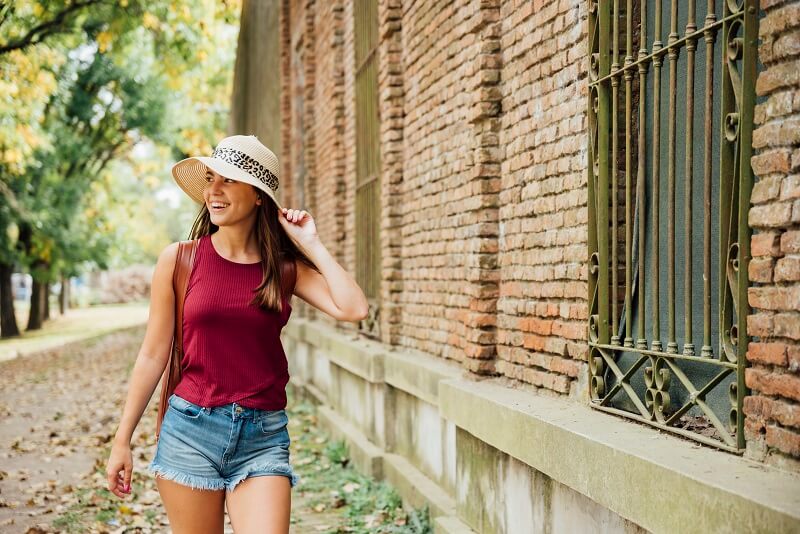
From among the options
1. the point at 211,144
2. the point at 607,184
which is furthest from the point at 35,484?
the point at 211,144

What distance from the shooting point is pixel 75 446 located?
31.9 feet

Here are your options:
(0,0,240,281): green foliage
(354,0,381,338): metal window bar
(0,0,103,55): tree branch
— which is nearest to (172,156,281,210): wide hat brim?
(354,0,381,338): metal window bar

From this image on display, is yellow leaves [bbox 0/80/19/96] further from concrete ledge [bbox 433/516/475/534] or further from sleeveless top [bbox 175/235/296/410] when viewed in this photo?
sleeveless top [bbox 175/235/296/410]

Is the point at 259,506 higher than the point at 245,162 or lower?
lower

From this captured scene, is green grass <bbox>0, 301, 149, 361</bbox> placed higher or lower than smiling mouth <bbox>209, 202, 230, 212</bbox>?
lower

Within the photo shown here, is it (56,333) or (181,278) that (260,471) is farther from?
(56,333)

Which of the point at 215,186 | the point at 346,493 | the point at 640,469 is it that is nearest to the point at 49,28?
the point at 346,493

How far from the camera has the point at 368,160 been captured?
8.87m

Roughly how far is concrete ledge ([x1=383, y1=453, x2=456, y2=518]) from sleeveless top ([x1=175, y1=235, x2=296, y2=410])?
2.59 m

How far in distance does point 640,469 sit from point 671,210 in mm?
1036

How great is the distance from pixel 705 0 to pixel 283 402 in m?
2.19

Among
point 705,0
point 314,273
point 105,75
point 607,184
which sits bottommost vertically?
point 314,273

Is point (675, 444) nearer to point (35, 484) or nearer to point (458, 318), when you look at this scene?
point (458, 318)

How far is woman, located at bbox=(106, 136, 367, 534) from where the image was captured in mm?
3229
